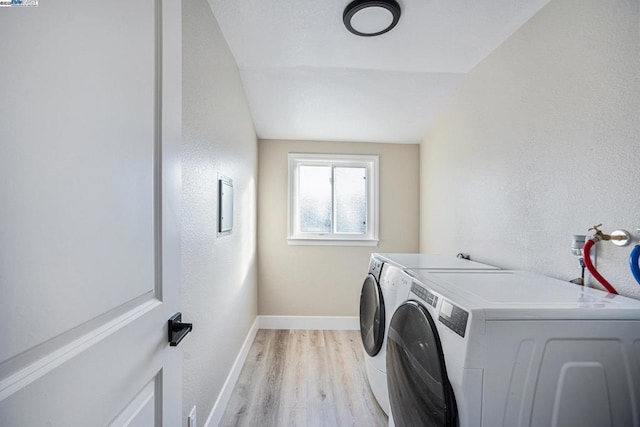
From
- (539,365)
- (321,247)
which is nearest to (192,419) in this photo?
(539,365)

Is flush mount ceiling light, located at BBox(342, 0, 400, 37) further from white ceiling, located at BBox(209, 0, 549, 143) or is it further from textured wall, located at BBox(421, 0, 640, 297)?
textured wall, located at BBox(421, 0, 640, 297)

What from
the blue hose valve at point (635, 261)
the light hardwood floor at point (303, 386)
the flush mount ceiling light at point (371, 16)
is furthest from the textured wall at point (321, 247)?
the blue hose valve at point (635, 261)

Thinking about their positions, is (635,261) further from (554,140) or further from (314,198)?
Result: (314,198)

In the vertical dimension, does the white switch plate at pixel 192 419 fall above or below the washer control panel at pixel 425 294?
below

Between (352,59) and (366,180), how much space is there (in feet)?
4.61

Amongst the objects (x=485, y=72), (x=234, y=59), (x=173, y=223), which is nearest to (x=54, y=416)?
(x=173, y=223)

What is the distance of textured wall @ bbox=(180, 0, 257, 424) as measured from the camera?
127 cm

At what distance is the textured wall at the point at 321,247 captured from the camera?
3.07 meters

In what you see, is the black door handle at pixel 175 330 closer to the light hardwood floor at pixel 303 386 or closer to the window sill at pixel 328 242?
the light hardwood floor at pixel 303 386

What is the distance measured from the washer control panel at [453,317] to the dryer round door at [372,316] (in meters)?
0.73

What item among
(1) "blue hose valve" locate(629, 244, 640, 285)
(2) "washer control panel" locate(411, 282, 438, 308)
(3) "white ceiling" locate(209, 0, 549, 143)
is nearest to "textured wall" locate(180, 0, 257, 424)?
(3) "white ceiling" locate(209, 0, 549, 143)

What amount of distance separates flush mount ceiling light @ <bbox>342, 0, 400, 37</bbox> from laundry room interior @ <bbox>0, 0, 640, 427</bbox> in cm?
2

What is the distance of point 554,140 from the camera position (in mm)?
1357

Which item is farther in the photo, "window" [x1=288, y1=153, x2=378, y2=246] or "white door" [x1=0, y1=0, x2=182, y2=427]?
"window" [x1=288, y1=153, x2=378, y2=246]
